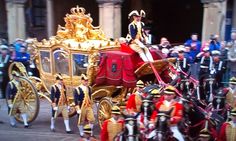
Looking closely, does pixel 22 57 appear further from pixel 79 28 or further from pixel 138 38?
pixel 138 38

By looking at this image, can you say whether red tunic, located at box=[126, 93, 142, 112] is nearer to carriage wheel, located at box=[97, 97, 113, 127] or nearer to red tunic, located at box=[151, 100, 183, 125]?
carriage wheel, located at box=[97, 97, 113, 127]

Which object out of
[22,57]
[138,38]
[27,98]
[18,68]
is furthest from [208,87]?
[22,57]

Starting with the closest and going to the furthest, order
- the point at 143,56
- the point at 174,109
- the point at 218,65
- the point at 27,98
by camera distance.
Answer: the point at 174,109
the point at 143,56
the point at 27,98
the point at 218,65

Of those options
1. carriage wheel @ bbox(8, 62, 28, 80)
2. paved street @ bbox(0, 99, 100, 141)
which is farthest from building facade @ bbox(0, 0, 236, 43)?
paved street @ bbox(0, 99, 100, 141)

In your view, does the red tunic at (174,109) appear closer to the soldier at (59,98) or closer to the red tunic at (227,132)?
the red tunic at (227,132)

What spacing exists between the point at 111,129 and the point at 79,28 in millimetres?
3828

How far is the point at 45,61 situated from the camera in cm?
1081

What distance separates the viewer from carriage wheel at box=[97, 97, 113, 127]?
30.9 ft

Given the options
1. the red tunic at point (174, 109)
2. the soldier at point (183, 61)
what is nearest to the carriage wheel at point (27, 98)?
the soldier at point (183, 61)

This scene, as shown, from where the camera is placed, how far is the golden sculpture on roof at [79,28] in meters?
10.5

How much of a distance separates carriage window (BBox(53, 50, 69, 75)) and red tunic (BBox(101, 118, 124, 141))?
3102 mm

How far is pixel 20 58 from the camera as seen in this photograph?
43.7ft

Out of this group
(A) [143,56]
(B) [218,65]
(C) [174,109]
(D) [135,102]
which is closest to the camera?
(C) [174,109]

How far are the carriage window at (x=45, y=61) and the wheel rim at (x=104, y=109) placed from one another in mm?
1890
